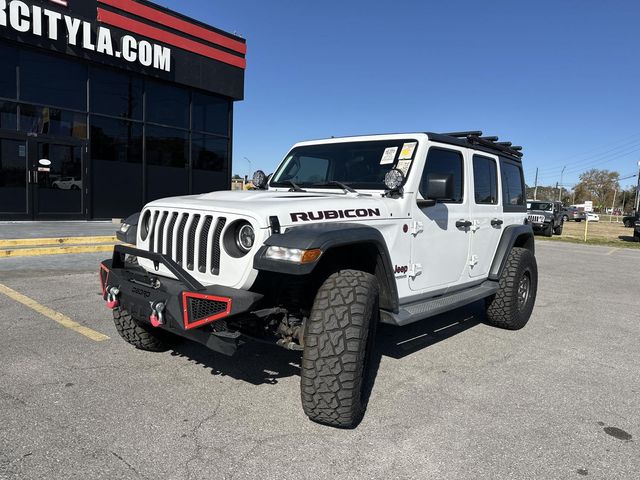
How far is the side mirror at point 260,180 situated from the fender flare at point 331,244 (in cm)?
184

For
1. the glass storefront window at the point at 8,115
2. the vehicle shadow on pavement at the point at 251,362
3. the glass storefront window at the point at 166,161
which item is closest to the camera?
the vehicle shadow on pavement at the point at 251,362

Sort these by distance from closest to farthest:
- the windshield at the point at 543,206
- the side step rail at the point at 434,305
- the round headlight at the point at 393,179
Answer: the side step rail at the point at 434,305 < the round headlight at the point at 393,179 < the windshield at the point at 543,206

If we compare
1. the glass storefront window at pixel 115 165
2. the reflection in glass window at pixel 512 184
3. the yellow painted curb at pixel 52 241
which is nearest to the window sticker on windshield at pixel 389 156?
the reflection in glass window at pixel 512 184

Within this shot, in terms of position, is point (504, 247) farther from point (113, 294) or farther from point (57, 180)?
point (57, 180)

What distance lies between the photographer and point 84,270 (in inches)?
297

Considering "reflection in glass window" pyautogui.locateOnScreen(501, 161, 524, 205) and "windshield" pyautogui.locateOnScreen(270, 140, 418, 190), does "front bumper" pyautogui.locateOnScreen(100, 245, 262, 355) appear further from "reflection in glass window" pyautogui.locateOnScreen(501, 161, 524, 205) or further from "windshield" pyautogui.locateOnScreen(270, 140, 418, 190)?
"reflection in glass window" pyautogui.locateOnScreen(501, 161, 524, 205)

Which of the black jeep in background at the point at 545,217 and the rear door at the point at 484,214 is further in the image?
the black jeep in background at the point at 545,217

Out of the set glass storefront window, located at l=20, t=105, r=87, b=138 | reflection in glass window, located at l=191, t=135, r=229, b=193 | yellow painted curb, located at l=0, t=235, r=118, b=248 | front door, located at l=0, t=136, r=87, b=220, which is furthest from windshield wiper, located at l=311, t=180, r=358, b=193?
reflection in glass window, located at l=191, t=135, r=229, b=193

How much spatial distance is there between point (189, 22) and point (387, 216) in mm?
13433

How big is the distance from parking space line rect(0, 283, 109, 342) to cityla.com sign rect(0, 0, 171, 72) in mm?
8033

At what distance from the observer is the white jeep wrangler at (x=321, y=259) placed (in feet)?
9.05

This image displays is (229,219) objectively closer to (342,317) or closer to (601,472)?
(342,317)

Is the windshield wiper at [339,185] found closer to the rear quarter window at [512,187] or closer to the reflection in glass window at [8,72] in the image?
the rear quarter window at [512,187]

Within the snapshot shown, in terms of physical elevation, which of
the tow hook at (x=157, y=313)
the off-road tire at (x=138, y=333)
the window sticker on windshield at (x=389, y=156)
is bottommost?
the off-road tire at (x=138, y=333)
